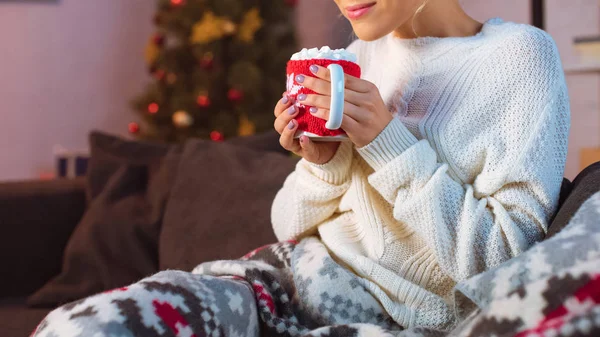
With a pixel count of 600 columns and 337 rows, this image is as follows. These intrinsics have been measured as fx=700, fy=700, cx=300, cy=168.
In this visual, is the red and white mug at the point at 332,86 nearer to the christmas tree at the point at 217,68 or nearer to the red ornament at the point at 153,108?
the christmas tree at the point at 217,68

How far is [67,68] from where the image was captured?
364 cm

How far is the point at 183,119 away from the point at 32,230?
5.03 ft

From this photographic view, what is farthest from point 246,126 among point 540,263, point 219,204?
point 540,263

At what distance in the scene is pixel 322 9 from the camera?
11.7 ft

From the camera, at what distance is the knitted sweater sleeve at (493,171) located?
96 centimetres

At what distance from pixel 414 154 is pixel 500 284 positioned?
0.92 feet

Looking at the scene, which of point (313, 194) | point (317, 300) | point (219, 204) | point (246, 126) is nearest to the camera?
point (317, 300)

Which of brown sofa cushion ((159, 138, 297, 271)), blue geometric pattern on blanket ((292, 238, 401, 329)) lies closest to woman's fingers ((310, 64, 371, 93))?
blue geometric pattern on blanket ((292, 238, 401, 329))

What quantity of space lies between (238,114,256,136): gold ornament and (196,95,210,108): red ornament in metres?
0.17

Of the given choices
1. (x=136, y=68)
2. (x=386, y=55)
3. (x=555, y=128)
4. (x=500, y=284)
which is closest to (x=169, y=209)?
(x=386, y=55)

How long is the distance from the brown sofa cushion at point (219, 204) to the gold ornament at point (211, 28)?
1.64 m

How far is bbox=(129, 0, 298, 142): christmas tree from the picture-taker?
3213mm

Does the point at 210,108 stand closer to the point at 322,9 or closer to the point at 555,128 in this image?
the point at 322,9

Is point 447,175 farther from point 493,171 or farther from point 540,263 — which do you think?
point 540,263
